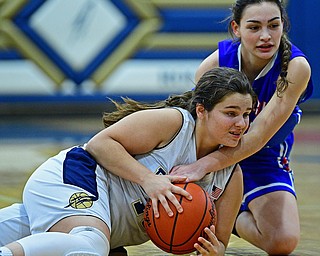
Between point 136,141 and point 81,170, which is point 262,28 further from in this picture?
point 81,170

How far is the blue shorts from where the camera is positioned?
4176 millimetres

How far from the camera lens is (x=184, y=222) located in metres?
3.14

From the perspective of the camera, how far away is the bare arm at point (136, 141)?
326 centimetres

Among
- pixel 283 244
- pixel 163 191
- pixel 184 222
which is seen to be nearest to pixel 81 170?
pixel 163 191

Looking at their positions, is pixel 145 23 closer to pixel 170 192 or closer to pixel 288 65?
pixel 288 65

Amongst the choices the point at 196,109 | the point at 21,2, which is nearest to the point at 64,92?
the point at 21,2

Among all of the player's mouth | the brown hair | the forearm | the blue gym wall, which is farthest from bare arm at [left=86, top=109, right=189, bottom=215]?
the blue gym wall

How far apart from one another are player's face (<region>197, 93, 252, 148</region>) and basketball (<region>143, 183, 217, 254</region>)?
0.88ft

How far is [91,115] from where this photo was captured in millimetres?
10281

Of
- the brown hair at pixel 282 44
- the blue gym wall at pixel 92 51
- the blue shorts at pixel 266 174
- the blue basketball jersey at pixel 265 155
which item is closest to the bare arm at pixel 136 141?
the brown hair at pixel 282 44

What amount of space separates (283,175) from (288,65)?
2.25ft

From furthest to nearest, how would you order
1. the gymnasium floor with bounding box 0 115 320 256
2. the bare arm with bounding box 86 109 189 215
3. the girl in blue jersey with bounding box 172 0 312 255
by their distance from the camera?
the gymnasium floor with bounding box 0 115 320 256
the girl in blue jersey with bounding box 172 0 312 255
the bare arm with bounding box 86 109 189 215

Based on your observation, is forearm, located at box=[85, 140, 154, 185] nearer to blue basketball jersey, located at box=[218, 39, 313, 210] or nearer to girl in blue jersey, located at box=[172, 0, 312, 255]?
girl in blue jersey, located at box=[172, 0, 312, 255]

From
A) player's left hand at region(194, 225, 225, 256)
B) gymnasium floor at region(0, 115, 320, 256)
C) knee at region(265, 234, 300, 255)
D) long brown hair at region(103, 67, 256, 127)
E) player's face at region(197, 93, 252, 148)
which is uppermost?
long brown hair at region(103, 67, 256, 127)
